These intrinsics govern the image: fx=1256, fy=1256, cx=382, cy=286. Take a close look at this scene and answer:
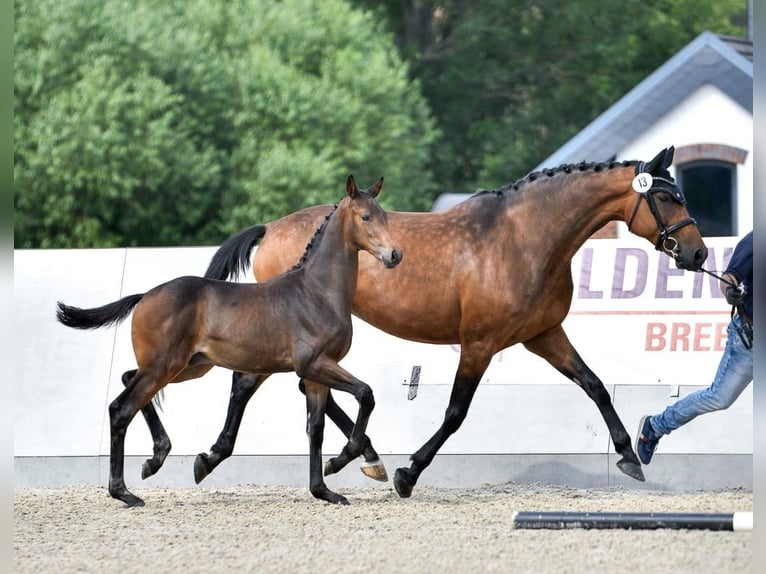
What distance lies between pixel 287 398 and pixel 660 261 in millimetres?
2847

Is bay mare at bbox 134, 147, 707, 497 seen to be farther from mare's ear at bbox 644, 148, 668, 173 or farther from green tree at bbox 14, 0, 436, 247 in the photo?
green tree at bbox 14, 0, 436, 247

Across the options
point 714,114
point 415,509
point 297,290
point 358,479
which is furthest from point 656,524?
point 714,114

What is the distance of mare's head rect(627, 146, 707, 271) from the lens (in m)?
7.29

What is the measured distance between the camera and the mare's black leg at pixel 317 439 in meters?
7.47

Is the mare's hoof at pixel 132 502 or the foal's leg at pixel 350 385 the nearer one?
the foal's leg at pixel 350 385

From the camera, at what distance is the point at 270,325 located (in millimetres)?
7422

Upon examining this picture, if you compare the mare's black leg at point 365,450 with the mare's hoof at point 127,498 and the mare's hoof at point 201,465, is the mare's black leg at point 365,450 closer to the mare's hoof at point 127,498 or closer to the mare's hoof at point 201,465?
the mare's hoof at point 201,465

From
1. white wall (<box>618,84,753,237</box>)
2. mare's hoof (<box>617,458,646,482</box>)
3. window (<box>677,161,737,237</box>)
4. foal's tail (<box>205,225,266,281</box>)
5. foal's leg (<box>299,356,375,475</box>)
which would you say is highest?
white wall (<box>618,84,753,237</box>)

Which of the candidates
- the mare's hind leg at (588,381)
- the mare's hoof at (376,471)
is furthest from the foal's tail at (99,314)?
the mare's hind leg at (588,381)

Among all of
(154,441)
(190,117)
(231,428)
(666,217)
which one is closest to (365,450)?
(231,428)

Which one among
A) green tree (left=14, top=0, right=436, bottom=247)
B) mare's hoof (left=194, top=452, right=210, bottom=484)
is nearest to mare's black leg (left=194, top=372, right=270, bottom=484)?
mare's hoof (left=194, top=452, right=210, bottom=484)

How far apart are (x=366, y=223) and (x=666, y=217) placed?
175 cm

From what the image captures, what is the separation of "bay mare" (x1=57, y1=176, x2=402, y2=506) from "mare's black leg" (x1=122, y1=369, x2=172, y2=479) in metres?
0.19

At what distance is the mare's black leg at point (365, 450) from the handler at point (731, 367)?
1.57 m
